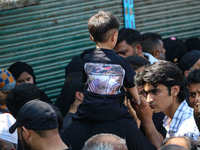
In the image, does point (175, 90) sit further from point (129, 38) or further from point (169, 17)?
point (169, 17)

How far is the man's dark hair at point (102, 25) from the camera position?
3822 mm

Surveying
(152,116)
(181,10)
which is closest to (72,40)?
(181,10)

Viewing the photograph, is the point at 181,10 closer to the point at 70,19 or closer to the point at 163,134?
the point at 70,19

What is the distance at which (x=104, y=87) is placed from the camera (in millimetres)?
3592

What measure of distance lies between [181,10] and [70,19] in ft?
6.83

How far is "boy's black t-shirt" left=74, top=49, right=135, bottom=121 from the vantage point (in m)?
3.55

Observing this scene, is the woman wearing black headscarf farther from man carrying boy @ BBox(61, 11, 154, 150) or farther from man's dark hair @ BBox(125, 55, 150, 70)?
man carrying boy @ BBox(61, 11, 154, 150)

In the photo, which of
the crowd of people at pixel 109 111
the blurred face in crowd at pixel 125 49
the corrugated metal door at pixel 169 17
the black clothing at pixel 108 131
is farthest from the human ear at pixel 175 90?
the corrugated metal door at pixel 169 17

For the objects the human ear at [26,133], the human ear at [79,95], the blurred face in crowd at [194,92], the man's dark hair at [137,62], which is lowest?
the blurred face in crowd at [194,92]

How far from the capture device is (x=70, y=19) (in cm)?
651

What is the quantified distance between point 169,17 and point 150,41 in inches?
45.7

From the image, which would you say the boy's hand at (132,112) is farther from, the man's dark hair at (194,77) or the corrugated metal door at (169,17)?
the corrugated metal door at (169,17)

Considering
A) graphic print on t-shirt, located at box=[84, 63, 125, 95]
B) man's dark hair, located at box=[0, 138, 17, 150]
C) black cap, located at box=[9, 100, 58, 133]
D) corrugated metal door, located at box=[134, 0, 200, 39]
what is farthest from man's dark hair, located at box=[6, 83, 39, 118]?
corrugated metal door, located at box=[134, 0, 200, 39]

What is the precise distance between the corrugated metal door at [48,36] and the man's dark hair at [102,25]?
105 inches
